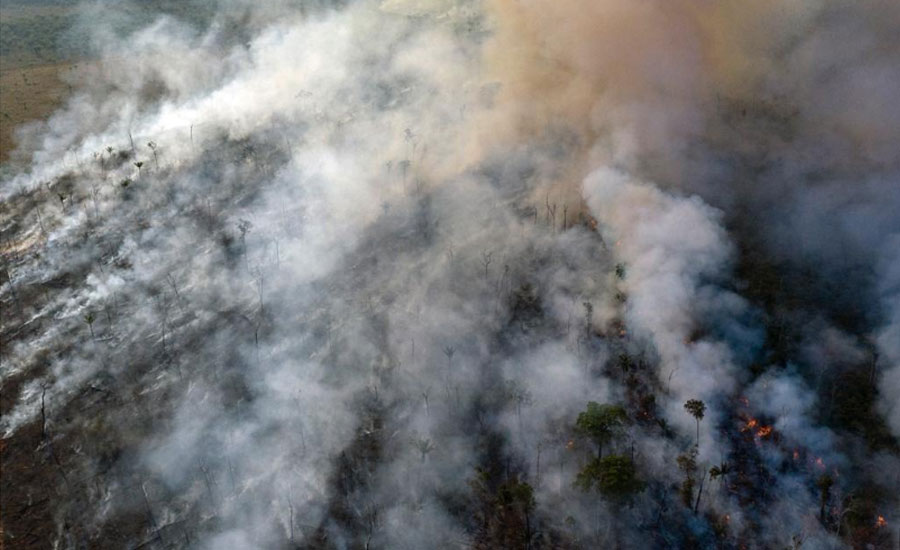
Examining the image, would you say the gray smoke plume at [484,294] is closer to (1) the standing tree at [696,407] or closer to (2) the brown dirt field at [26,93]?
(1) the standing tree at [696,407]

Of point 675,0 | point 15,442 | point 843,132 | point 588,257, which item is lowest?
point 15,442

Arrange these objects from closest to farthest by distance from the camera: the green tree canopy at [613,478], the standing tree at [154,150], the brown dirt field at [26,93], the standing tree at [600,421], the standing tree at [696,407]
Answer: the green tree canopy at [613,478] < the standing tree at [696,407] < the standing tree at [600,421] < the standing tree at [154,150] < the brown dirt field at [26,93]

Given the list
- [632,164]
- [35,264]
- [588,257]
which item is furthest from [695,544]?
[35,264]

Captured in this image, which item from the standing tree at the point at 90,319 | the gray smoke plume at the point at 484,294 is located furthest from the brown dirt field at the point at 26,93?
the standing tree at the point at 90,319

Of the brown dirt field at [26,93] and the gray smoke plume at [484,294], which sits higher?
the gray smoke plume at [484,294]

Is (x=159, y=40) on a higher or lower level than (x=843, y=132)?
lower

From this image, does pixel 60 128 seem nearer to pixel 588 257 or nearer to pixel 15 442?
pixel 15 442

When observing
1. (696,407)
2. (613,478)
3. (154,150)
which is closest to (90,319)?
(154,150)
